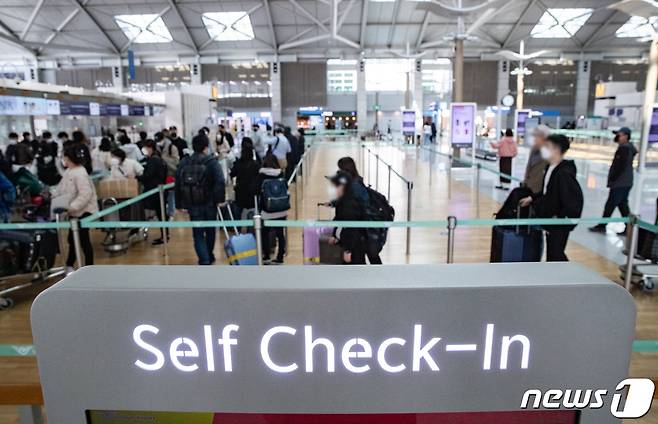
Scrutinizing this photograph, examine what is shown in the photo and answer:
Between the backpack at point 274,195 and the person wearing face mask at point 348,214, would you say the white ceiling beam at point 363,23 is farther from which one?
the person wearing face mask at point 348,214

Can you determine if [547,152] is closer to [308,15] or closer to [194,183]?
[194,183]

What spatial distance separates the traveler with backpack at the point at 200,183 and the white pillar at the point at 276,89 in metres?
35.7

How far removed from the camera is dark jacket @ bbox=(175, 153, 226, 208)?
6.11m

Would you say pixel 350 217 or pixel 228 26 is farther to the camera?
pixel 228 26

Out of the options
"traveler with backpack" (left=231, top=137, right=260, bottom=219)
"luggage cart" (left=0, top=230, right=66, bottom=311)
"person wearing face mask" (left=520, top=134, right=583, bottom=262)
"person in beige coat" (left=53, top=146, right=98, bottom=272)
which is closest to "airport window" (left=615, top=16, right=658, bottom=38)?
"person wearing face mask" (left=520, top=134, right=583, bottom=262)

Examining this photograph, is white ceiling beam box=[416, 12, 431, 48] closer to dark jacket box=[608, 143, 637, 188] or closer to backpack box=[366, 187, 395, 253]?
dark jacket box=[608, 143, 637, 188]

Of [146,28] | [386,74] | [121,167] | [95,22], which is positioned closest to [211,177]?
[121,167]

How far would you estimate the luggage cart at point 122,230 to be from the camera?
748 cm

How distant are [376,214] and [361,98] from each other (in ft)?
127

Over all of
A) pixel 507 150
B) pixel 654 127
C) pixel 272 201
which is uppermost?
pixel 654 127

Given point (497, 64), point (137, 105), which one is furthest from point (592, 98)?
point (137, 105)

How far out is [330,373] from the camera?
50.4 inches

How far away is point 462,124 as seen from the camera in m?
15.1

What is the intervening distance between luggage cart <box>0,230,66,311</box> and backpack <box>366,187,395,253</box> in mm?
3614
